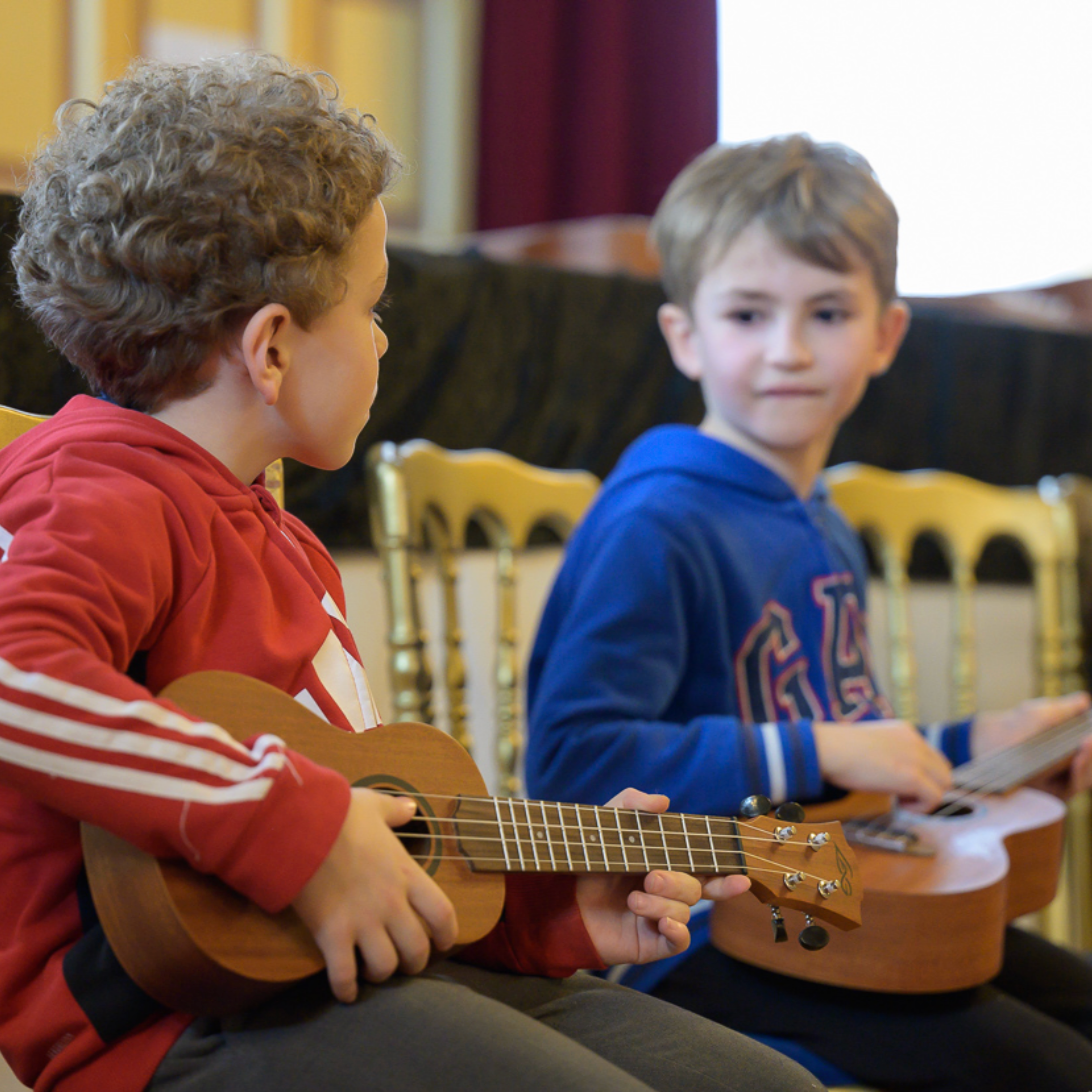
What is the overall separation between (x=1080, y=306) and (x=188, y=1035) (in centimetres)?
268

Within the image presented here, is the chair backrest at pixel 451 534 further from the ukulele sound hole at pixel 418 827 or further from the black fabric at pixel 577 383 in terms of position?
the ukulele sound hole at pixel 418 827

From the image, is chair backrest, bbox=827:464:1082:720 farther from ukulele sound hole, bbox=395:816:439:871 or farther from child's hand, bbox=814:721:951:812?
ukulele sound hole, bbox=395:816:439:871

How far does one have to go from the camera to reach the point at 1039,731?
136 centimetres

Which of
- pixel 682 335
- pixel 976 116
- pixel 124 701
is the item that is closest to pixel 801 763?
pixel 682 335

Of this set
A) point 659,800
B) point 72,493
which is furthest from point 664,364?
point 72,493

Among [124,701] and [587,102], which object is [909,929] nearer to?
[124,701]

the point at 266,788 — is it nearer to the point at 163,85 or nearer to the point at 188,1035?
the point at 188,1035

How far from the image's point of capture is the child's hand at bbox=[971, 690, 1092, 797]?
132 cm

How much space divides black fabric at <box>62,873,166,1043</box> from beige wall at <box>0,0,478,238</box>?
2450mm

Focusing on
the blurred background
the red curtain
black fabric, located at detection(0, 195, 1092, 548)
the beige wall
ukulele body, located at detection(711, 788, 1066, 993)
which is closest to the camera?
ukulele body, located at detection(711, 788, 1066, 993)

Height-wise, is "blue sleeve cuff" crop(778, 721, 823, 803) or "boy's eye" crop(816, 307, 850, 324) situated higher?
"boy's eye" crop(816, 307, 850, 324)

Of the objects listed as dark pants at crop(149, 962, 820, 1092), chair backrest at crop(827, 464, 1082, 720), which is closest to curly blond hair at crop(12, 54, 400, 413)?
dark pants at crop(149, 962, 820, 1092)

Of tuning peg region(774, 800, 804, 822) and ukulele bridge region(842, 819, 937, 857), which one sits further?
ukulele bridge region(842, 819, 937, 857)

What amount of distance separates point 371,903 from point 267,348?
330mm
